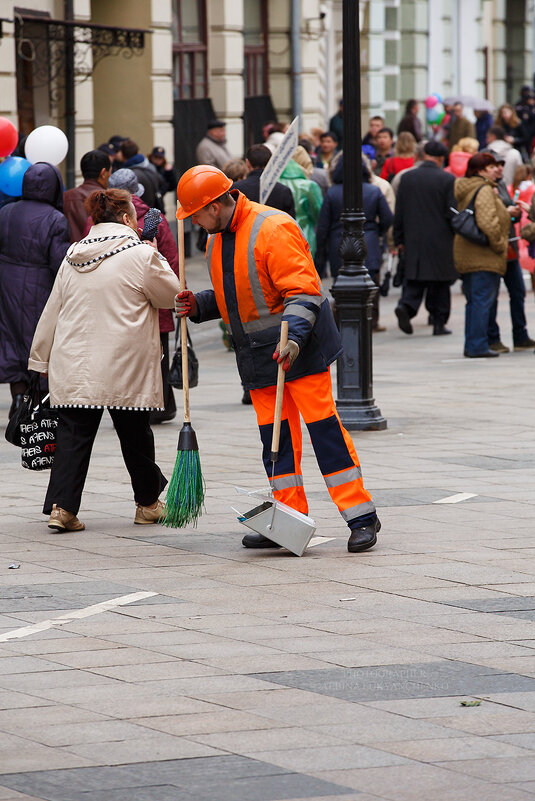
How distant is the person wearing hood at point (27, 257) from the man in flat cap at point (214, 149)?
11.6 m

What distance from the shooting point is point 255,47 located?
29.2m

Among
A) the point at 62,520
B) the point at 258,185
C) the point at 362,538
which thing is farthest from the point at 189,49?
the point at 362,538

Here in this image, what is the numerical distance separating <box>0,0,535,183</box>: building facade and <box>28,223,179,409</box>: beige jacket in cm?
1077

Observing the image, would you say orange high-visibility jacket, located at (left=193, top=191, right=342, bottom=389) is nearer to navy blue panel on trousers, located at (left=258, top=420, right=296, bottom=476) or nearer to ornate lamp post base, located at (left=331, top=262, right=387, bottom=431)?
navy blue panel on trousers, located at (left=258, top=420, right=296, bottom=476)

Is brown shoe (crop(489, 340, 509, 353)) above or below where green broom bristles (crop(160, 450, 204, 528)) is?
below

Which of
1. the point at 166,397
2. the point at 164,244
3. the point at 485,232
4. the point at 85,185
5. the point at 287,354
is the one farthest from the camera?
the point at 485,232

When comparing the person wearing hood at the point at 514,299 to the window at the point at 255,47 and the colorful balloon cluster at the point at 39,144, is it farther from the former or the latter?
the window at the point at 255,47

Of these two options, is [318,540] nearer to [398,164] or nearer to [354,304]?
[354,304]

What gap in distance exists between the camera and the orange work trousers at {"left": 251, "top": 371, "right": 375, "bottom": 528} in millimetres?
7246

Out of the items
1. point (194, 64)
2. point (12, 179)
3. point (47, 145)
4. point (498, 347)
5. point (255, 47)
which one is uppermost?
point (255, 47)

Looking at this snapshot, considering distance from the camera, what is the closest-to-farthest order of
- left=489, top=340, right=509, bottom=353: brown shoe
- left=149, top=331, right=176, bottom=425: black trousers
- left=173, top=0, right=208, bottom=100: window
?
left=149, top=331, right=176, bottom=425: black trousers, left=489, top=340, right=509, bottom=353: brown shoe, left=173, top=0, right=208, bottom=100: window

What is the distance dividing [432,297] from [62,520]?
29.5 feet

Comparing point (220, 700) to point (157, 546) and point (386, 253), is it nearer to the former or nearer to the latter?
point (157, 546)

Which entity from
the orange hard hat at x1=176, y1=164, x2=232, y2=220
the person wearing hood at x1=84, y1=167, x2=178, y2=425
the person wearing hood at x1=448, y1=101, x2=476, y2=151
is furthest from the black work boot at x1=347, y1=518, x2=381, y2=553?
the person wearing hood at x1=448, y1=101, x2=476, y2=151
